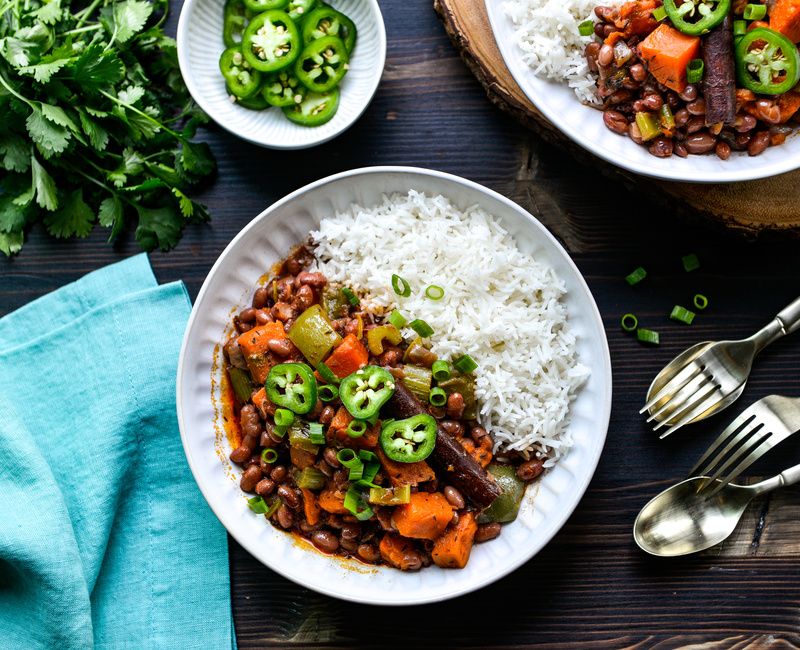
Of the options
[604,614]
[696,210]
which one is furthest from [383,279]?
[604,614]

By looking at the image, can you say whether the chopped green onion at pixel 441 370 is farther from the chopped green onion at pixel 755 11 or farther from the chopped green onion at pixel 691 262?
the chopped green onion at pixel 755 11

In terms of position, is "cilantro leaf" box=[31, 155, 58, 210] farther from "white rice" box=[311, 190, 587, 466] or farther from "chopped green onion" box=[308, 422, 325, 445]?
"chopped green onion" box=[308, 422, 325, 445]

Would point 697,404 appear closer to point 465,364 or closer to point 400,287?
point 465,364

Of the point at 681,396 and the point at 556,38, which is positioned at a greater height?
the point at 556,38

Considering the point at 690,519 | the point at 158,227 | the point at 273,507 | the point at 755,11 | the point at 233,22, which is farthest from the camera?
the point at 158,227

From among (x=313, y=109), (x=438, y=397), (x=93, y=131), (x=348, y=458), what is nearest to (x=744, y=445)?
(x=438, y=397)

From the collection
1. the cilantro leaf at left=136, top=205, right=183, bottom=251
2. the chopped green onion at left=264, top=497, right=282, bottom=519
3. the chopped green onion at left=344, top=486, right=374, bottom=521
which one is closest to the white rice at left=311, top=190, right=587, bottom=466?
the chopped green onion at left=344, top=486, right=374, bottom=521

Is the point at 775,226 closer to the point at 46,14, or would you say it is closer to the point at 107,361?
the point at 107,361
